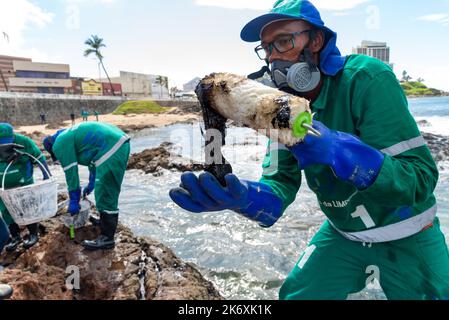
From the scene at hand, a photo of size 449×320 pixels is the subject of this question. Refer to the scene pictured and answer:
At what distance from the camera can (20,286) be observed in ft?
10.9

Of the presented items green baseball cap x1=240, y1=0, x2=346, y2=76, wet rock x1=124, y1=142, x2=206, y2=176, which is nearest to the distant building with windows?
green baseball cap x1=240, y1=0, x2=346, y2=76

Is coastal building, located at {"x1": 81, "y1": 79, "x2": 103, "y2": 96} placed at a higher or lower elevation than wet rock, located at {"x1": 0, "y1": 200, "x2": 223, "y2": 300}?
higher

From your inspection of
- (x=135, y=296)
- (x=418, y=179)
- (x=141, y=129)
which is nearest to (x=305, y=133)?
(x=418, y=179)

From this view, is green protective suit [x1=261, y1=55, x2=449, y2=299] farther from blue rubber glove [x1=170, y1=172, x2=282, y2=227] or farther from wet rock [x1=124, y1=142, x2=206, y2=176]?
wet rock [x1=124, y1=142, x2=206, y2=176]

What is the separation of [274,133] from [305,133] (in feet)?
0.43

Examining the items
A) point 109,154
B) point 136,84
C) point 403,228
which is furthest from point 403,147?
point 136,84

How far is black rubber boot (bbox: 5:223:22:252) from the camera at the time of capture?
4.86m

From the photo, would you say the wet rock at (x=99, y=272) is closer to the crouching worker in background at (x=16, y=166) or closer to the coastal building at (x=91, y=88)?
the crouching worker in background at (x=16, y=166)

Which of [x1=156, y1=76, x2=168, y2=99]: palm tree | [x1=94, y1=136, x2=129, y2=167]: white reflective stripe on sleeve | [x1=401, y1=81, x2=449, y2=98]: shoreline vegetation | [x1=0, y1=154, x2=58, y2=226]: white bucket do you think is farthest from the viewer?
[x1=401, y1=81, x2=449, y2=98]: shoreline vegetation

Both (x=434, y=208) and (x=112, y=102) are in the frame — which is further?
(x=112, y=102)

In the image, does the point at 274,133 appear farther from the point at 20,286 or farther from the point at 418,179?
the point at 20,286

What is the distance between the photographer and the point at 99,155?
188 inches

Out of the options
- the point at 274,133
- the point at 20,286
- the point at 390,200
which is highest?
the point at 274,133

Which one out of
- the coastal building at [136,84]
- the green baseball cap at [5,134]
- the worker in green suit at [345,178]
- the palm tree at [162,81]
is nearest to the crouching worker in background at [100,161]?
the green baseball cap at [5,134]
